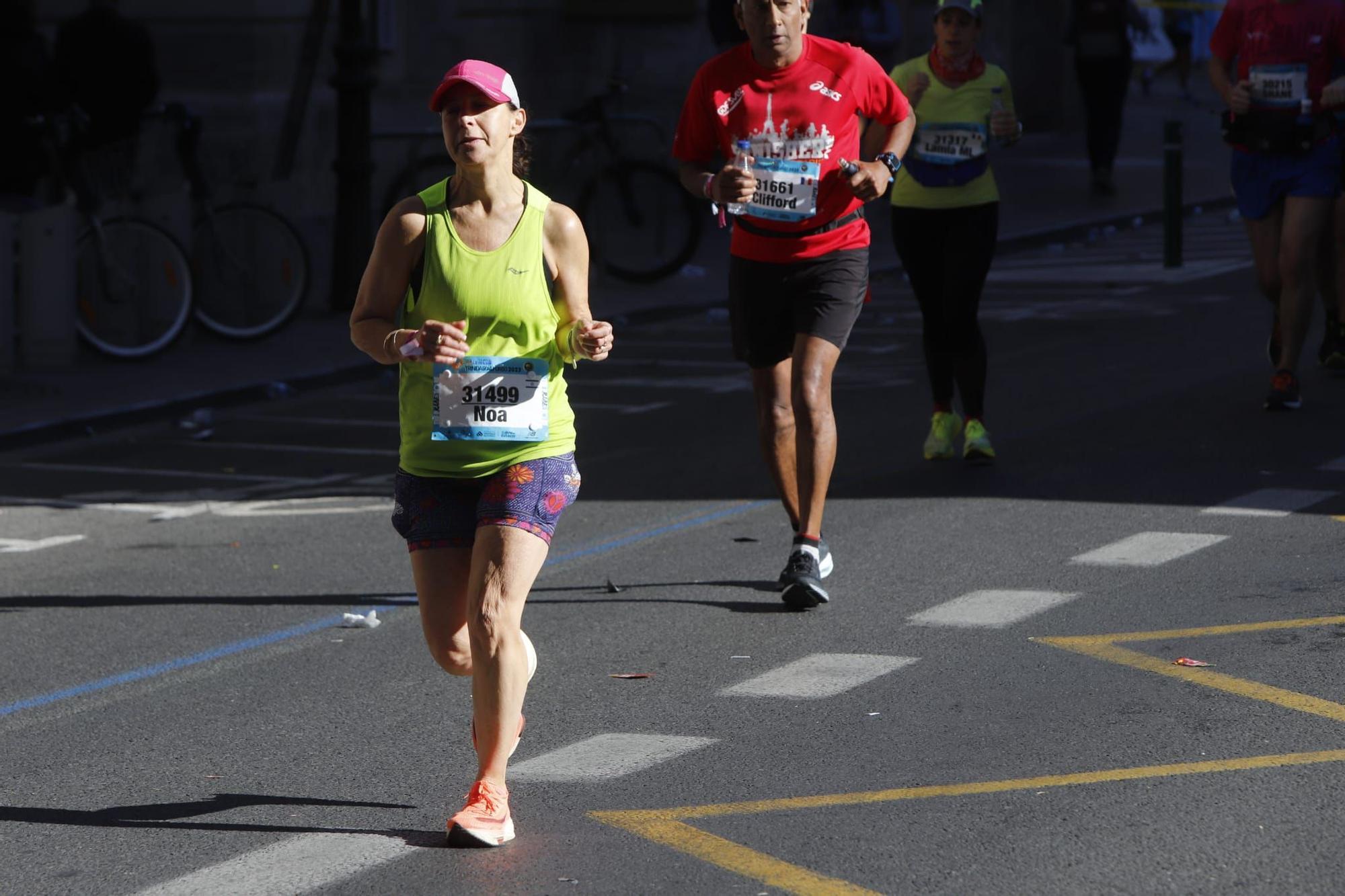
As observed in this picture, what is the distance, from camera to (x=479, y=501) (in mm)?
5168

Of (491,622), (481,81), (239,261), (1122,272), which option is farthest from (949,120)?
(1122,272)

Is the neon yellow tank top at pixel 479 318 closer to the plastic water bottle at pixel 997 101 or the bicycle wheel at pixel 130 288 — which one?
the plastic water bottle at pixel 997 101

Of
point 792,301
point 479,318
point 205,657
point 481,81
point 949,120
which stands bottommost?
point 205,657

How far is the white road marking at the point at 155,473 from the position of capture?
34.8ft

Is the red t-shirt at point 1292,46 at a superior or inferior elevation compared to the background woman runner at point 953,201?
superior

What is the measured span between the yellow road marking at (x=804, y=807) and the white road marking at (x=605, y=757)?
13.7 inches

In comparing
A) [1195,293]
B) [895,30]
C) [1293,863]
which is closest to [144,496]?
[1293,863]

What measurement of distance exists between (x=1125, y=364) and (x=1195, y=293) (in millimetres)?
3788

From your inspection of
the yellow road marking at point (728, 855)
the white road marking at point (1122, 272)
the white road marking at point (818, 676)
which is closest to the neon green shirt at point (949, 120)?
the white road marking at point (818, 676)

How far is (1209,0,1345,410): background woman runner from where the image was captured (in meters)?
10.7

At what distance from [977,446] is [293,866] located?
18.4 ft

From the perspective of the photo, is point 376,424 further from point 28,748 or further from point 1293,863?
point 1293,863

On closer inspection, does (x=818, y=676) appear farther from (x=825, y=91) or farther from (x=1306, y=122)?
(x=1306, y=122)

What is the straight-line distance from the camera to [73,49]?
1503 cm
